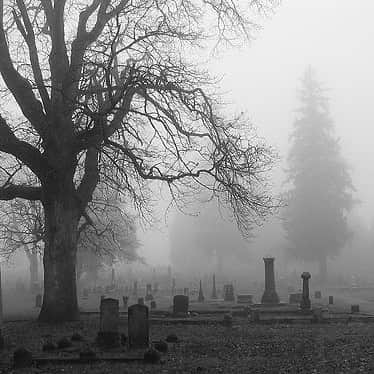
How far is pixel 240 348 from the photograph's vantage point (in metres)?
12.7

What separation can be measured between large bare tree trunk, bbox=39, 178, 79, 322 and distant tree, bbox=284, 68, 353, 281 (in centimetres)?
2766

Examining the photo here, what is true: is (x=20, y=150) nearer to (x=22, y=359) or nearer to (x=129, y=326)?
(x=129, y=326)

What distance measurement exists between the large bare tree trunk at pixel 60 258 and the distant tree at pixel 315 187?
27.7 m

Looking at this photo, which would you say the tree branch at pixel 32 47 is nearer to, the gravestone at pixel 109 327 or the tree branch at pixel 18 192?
the tree branch at pixel 18 192

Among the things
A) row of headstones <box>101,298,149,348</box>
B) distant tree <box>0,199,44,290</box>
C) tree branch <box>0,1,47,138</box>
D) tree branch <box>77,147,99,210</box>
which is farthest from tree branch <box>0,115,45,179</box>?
distant tree <box>0,199,44,290</box>

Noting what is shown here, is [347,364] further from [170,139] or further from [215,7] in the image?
[215,7]

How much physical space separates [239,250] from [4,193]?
140 ft


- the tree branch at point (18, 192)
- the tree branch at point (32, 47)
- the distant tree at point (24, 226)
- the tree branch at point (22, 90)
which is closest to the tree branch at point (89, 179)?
the tree branch at point (18, 192)

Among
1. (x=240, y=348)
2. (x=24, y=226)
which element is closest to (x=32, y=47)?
(x=240, y=348)

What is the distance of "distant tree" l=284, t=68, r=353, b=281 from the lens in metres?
44.4

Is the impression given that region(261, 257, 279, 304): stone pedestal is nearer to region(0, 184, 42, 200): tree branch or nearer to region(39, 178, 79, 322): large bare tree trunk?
region(39, 178, 79, 322): large bare tree trunk

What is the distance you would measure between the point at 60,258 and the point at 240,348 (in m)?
7.50

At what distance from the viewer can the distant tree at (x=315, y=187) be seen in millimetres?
44406

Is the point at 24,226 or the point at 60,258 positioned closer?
the point at 60,258
